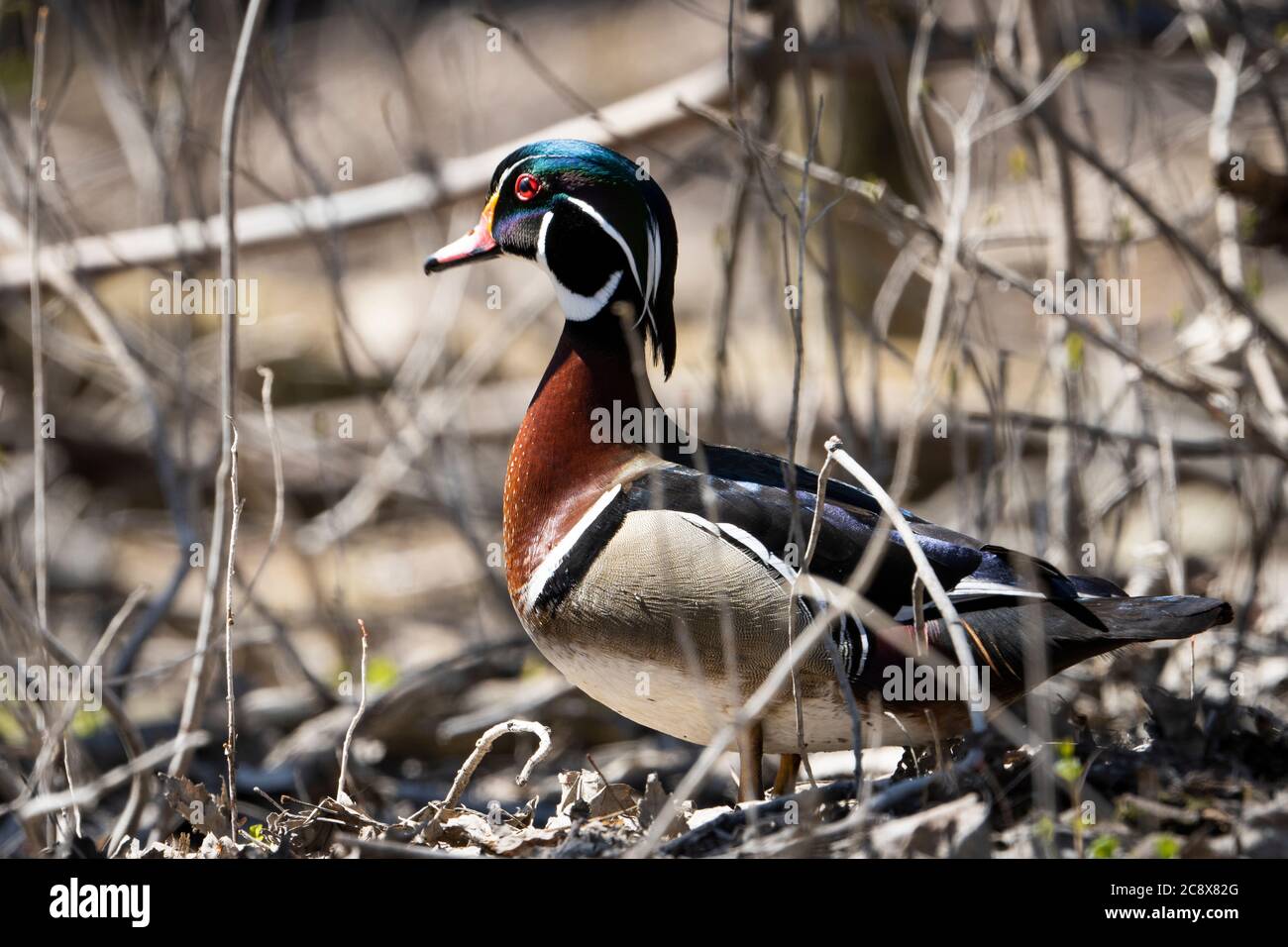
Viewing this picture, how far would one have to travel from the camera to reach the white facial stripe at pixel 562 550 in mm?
2814

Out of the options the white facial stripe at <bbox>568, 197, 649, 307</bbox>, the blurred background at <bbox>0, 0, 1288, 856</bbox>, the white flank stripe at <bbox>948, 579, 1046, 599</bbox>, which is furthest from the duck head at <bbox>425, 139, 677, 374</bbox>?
the white flank stripe at <bbox>948, 579, 1046, 599</bbox>

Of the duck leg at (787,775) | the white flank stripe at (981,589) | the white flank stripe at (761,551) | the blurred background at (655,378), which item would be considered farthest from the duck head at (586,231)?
the duck leg at (787,775)

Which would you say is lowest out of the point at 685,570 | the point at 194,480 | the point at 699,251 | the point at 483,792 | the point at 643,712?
the point at 483,792

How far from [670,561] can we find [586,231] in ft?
2.45

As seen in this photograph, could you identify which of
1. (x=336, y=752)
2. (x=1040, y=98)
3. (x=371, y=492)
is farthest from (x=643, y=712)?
(x=371, y=492)

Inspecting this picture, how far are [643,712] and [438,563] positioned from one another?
495 centimetres

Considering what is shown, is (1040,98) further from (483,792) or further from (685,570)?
(483,792)

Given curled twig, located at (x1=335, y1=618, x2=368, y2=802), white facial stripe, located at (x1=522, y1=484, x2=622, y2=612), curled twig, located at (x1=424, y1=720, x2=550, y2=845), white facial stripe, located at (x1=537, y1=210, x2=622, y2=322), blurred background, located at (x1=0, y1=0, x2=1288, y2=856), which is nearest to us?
curled twig, located at (x1=335, y1=618, x2=368, y2=802)

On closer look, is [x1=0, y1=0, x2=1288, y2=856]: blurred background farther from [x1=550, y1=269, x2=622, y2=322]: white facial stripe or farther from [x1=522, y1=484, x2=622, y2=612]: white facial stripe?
[x1=522, y1=484, x2=622, y2=612]: white facial stripe

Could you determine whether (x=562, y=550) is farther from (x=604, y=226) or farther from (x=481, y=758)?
(x=604, y=226)

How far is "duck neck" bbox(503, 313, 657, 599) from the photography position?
2889 millimetres

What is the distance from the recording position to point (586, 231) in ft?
9.54

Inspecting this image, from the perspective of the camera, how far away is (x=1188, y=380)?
4.29 m

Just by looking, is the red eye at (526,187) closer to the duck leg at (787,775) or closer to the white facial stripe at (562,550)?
the white facial stripe at (562,550)
